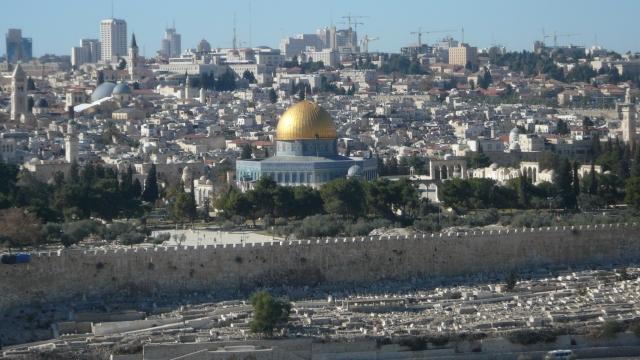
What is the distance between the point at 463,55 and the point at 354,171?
91069 millimetres

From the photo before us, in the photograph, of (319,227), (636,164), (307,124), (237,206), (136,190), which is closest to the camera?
(319,227)

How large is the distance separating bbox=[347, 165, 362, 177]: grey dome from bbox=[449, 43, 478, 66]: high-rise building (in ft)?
289

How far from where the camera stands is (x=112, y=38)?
167750 millimetres

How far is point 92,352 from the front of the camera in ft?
90.4

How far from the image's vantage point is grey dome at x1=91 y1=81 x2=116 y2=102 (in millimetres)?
100500

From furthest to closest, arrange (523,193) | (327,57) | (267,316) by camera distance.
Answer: (327,57)
(523,193)
(267,316)

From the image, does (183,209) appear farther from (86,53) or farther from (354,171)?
(86,53)

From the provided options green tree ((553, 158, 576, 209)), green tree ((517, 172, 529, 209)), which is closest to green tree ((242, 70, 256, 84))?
green tree ((517, 172, 529, 209))

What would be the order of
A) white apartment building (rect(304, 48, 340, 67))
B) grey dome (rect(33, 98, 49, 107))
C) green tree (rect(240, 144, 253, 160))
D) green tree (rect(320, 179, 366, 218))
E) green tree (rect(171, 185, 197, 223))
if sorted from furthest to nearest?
white apartment building (rect(304, 48, 340, 67)) < grey dome (rect(33, 98, 49, 107)) < green tree (rect(240, 144, 253, 160)) < green tree (rect(171, 185, 197, 223)) < green tree (rect(320, 179, 366, 218))

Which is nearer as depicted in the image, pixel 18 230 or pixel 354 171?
pixel 18 230

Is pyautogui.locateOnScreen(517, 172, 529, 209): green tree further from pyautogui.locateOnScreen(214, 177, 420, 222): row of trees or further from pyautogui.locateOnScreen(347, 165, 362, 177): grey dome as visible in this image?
pyautogui.locateOnScreen(347, 165, 362, 177): grey dome

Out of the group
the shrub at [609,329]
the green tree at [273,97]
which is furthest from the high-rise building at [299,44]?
the shrub at [609,329]

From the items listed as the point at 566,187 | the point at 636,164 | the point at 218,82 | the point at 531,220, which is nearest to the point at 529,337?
the point at 531,220

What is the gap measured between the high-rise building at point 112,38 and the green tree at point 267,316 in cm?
13884
